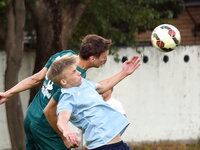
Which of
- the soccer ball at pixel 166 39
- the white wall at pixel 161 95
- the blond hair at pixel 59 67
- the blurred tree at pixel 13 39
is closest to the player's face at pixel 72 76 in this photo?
the blond hair at pixel 59 67

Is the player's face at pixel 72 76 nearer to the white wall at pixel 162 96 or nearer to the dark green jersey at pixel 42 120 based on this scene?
the dark green jersey at pixel 42 120

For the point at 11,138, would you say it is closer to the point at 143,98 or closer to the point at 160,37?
the point at 143,98

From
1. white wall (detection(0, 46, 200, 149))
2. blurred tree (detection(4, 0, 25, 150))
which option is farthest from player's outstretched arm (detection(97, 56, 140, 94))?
white wall (detection(0, 46, 200, 149))

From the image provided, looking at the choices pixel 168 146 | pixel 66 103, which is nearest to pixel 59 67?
pixel 66 103

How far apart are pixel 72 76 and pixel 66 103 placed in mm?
252

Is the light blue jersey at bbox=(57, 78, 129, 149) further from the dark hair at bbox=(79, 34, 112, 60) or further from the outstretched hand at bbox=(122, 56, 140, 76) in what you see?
the outstretched hand at bbox=(122, 56, 140, 76)

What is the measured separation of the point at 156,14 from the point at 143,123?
230 centimetres

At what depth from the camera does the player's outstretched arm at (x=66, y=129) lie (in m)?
5.18

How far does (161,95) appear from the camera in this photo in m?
13.8

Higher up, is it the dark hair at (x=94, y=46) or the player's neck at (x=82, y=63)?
the dark hair at (x=94, y=46)

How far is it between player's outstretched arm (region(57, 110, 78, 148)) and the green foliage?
7311 mm

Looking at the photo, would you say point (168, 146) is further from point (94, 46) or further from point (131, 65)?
point (94, 46)

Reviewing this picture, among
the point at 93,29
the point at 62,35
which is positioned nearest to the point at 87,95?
the point at 62,35

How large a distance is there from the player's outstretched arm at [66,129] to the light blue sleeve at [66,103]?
46mm
